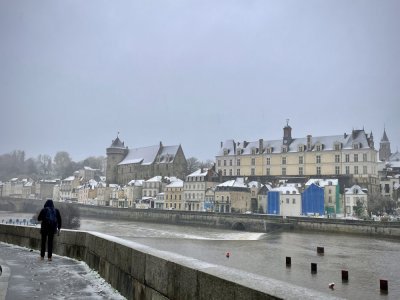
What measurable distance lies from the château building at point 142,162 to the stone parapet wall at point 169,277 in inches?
4599

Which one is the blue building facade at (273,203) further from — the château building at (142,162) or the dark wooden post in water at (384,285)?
the dark wooden post in water at (384,285)

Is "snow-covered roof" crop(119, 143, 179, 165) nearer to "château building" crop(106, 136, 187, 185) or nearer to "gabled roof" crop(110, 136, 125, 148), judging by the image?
"château building" crop(106, 136, 187, 185)

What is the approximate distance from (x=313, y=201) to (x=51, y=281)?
2833 inches

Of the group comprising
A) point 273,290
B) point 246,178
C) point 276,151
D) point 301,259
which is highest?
point 276,151

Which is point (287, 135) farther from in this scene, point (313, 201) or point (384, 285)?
point (384, 285)

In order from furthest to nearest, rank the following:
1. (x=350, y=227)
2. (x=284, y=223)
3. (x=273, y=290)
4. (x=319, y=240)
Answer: (x=284, y=223), (x=350, y=227), (x=319, y=240), (x=273, y=290)

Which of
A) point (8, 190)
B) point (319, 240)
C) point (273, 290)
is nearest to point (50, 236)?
point (273, 290)

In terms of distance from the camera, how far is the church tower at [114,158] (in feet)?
458

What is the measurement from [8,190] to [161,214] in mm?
96300

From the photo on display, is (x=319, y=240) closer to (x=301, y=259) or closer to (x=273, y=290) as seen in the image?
(x=301, y=259)

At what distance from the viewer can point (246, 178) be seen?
9512 centimetres

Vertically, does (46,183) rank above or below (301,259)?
above

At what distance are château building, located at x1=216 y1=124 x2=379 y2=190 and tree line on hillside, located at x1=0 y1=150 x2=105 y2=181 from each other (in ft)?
302

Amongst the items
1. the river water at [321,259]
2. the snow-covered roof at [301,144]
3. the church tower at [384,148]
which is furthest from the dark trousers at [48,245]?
the church tower at [384,148]
